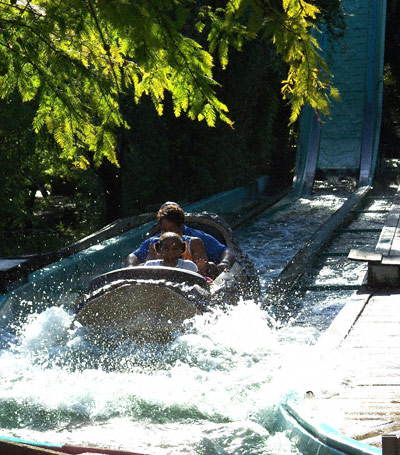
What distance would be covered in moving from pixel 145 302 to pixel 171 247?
0.66m

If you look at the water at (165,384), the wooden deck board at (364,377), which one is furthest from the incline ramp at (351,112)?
the wooden deck board at (364,377)

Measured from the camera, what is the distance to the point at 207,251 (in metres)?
7.41

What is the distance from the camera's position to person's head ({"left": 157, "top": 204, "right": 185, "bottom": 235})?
6.95m

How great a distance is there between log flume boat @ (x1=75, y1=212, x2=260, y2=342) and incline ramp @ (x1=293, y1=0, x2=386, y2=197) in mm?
9369

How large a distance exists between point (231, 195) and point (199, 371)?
8792 millimetres

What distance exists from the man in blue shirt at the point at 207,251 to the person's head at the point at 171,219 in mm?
132

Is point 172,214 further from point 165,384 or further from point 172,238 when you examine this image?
point 165,384

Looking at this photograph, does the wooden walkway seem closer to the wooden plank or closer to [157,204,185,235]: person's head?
the wooden plank

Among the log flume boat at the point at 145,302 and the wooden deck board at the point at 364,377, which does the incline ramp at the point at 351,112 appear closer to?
the log flume boat at the point at 145,302

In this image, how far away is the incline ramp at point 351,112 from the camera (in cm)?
1612

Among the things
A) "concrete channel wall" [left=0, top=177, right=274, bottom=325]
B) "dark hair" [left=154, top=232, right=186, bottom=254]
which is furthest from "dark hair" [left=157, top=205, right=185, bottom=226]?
"concrete channel wall" [left=0, top=177, right=274, bottom=325]

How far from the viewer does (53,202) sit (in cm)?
1623

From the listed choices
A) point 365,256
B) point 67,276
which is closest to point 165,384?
point 365,256

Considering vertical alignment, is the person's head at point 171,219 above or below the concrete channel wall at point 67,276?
above
